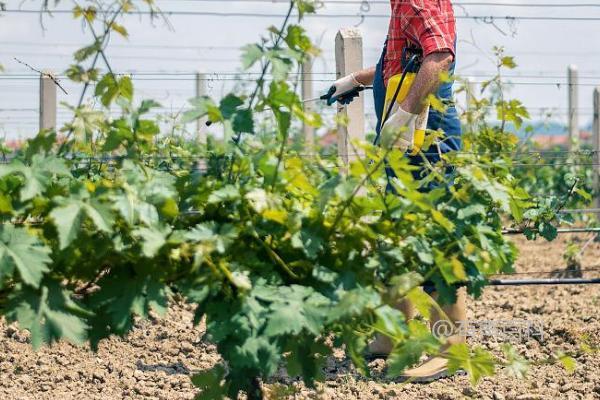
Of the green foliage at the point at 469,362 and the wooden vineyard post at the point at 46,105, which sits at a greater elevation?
the wooden vineyard post at the point at 46,105

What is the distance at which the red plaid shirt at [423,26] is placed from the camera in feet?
11.2

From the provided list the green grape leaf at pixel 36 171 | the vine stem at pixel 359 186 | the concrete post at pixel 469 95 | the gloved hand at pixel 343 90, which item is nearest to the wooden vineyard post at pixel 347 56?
the concrete post at pixel 469 95

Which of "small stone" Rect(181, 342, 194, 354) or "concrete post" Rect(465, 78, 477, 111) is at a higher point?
"concrete post" Rect(465, 78, 477, 111)

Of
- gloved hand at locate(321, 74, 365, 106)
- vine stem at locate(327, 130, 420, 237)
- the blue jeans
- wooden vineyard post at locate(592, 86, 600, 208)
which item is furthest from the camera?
wooden vineyard post at locate(592, 86, 600, 208)

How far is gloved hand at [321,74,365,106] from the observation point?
398 cm

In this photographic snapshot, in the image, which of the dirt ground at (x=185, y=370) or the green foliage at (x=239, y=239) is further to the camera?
the dirt ground at (x=185, y=370)

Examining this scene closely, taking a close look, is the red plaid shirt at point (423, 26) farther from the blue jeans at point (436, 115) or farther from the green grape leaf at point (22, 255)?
the green grape leaf at point (22, 255)

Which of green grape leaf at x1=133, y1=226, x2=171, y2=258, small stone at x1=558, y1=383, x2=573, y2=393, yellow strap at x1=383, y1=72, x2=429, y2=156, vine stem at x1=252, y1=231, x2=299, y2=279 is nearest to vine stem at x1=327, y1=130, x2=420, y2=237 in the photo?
vine stem at x1=252, y1=231, x2=299, y2=279

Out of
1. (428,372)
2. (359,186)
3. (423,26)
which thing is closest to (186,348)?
A: (428,372)

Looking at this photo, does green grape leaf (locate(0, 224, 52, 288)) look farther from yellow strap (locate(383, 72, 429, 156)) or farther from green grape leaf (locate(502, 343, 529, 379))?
yellow strap (locate(383, 72, 429, 156))

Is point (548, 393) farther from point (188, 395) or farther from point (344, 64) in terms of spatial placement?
point (344, 64)

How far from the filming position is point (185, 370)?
164 inches

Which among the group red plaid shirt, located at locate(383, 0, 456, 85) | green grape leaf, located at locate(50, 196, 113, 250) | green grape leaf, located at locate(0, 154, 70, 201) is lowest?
green grape leaf, located at locate(50, 196, 113, 250)

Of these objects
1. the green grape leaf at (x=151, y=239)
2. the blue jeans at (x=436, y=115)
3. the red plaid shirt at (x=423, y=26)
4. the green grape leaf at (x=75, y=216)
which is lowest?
the green grape leaf at (x=151, y=239)
